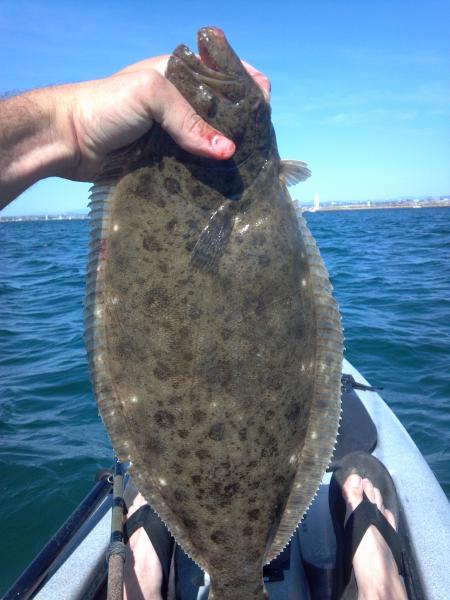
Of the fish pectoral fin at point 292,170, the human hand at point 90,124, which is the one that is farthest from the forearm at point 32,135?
the fish pectoral fin at point 292,170

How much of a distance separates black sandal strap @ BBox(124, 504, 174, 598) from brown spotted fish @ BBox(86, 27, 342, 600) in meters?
1.05

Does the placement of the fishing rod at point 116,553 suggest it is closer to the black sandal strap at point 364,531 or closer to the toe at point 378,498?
the black sandal strap at point 364,531

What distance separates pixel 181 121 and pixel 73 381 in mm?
6897

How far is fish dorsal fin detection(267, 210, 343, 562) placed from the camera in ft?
6.97

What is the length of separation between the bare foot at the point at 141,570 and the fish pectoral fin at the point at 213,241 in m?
2.19

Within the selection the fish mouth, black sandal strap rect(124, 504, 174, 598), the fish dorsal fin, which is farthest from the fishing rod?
the fish mouth

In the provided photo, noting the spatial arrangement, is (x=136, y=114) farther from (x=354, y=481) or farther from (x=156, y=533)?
(x=354, y=481)

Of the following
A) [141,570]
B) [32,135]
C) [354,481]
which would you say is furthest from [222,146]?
[354,481]

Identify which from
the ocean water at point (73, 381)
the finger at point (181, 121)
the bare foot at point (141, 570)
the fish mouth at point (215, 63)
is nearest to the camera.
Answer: the finger at point (181, 121)

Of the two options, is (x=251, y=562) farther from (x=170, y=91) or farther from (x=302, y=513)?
(x=170, y=91)

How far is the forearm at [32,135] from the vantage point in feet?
6.61

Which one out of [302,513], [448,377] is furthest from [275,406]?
[448,377]

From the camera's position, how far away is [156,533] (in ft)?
10.4

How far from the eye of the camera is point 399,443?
14.9ft
